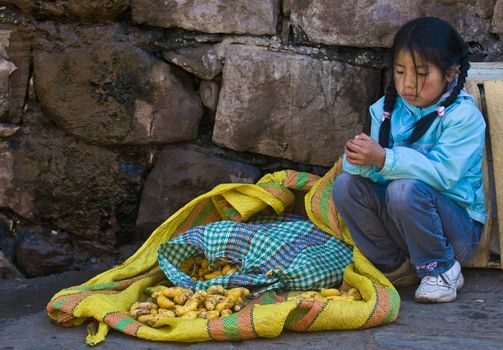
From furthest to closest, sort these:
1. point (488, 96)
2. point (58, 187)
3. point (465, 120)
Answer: point (58, 187) < point (488, 96) < point (465, 120)

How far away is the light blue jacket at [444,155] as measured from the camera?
2.58 m

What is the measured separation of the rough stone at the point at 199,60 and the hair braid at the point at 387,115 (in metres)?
0.67

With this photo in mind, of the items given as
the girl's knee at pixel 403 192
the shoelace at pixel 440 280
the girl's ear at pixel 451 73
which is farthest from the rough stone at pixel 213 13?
the shoelace at pixel 440 280

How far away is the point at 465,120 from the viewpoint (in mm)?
2643

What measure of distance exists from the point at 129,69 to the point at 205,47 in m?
0.29

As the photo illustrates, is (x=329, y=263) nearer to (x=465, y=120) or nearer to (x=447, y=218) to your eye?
(x=447, y=218)

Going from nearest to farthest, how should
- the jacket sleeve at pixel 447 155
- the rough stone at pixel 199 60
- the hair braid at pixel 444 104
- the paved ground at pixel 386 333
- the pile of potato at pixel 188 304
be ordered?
the paved ground at pixel 386 333 < the pile of potato at pixel 188 304 < the jacket sleeve at pixel 447 155 < the hair braid at pixel 444 104 < the rough stone at pixel 199 60

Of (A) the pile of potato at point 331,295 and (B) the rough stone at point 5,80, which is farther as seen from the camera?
(B) the rough stone at point 5,80

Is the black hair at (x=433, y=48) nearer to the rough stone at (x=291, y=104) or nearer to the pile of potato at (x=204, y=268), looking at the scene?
the rough stone at (x=291, y=104)

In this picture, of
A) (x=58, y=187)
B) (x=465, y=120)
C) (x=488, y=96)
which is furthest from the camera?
(x=58, y=187)

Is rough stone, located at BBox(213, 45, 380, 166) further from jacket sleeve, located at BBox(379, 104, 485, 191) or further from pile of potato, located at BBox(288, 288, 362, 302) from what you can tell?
pile of potato, located at BBox(288, 288, 362, 302)

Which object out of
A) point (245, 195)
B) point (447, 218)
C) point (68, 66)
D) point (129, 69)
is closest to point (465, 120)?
point (447, 218)

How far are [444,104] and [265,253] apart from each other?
76cm

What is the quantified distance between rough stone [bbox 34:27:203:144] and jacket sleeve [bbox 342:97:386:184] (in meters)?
0.72
